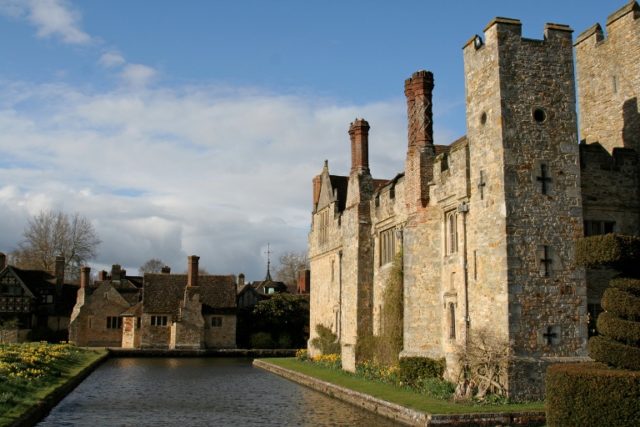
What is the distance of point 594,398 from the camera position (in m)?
12.4

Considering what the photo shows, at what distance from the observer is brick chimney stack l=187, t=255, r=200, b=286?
52.1 metres

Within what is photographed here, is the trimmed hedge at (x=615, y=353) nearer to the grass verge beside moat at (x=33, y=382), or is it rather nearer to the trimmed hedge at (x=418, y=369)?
the trimmed hedge at (x=418, y=369)

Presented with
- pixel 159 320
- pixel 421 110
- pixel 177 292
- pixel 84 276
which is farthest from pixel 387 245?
pixel 84 276

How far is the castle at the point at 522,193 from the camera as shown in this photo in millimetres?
16797

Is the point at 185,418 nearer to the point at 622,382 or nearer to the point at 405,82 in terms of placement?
the point at 622,382

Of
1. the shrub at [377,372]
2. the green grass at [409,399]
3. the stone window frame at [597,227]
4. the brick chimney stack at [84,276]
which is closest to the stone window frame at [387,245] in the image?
the shrub at [377,372]

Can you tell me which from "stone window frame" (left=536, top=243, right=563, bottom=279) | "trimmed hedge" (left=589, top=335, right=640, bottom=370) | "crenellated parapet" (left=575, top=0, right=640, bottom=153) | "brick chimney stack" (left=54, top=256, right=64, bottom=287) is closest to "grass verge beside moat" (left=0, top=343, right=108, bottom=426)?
"trimmed hedge" (left=589, top=335, right=640, bottom=370)

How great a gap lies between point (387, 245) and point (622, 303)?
13289 mm

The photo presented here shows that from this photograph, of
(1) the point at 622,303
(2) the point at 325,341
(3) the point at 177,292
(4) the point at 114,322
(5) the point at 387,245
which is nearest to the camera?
(1) the point at 622,303

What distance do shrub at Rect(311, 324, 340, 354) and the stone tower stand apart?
47.9 feet

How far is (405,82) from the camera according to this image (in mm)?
23016

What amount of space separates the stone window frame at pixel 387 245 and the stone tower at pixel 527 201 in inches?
287

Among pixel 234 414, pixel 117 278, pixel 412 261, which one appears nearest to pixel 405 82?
pixel 412 261

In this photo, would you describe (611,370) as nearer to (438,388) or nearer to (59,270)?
(438,388)
